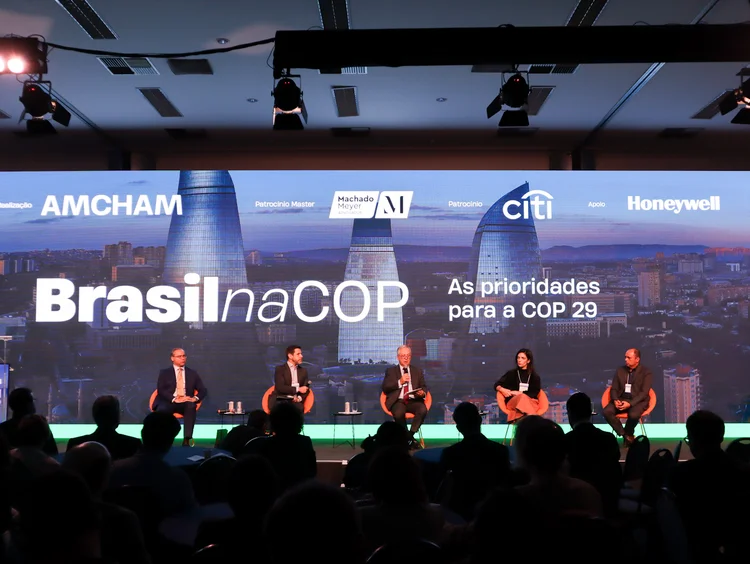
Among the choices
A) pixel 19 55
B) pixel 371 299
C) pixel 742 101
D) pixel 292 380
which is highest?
pixel 19 55

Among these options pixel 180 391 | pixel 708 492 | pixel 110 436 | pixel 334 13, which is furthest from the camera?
→ pixel 180 391

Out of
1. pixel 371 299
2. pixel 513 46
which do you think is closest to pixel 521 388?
pixel 371 299

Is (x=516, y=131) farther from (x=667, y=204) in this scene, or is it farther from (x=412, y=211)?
(x=667, y=204)

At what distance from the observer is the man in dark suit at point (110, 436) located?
397cm

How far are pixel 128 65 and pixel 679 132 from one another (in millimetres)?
7126

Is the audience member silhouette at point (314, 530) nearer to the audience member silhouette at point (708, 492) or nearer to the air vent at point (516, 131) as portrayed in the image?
the audience member silhouette at point (708, 492)

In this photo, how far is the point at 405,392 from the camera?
7848 mm

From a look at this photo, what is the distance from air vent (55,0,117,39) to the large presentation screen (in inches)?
113

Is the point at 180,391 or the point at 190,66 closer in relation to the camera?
Answer: the point at 190,66

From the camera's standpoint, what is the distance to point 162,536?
2781 mm

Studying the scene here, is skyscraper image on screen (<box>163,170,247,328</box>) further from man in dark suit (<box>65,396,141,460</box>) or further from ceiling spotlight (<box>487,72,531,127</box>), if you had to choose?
man in dark suit (<box>65,396,141,460</box>)

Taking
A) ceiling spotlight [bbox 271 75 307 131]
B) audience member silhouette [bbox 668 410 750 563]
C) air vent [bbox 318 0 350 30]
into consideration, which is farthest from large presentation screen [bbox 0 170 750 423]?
audience member silhouette [bbox 668 410 750 563]

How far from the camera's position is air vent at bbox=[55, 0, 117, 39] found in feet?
19.4

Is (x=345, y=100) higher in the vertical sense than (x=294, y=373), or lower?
higher
